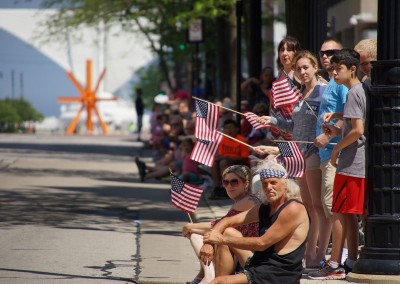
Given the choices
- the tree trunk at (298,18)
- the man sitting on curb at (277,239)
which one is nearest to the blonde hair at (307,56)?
the man sitting on curb at (277,239)

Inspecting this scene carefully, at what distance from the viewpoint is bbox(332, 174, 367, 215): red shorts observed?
10.7 m

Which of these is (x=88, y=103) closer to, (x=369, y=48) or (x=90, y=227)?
(x=90, y=227)

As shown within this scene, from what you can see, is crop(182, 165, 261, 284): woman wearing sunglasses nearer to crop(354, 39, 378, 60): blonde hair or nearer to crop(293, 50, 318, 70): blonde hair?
crop(293, 50, 318, 70): blonde hair

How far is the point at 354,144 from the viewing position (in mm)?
10805

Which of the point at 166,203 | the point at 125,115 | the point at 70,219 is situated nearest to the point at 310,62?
the point at 70,219

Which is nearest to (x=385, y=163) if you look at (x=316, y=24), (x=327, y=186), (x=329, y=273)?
(x=327, y=186)

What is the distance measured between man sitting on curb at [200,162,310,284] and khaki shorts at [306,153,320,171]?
242 centimetres

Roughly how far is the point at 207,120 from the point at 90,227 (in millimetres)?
4584

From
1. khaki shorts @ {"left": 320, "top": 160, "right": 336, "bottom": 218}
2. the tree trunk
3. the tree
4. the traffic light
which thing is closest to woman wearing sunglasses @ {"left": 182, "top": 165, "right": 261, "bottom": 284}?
khaki shorts @ {"left": 320, "top": 160, "right": 336, "bottom": 218}

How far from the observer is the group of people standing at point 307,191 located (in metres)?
9.03

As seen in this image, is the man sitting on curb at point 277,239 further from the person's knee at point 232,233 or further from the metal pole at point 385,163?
the metal pole at point 385,163

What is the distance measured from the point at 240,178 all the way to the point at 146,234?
16.9 ft

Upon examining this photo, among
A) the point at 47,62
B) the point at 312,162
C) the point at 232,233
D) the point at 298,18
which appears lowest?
the point at 232,233

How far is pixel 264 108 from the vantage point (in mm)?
16250
